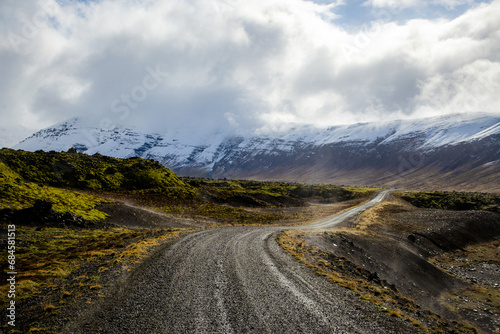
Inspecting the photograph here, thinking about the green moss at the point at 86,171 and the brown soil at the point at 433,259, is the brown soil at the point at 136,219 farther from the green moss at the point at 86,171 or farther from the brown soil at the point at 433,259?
the brown soil at the point at 433,259

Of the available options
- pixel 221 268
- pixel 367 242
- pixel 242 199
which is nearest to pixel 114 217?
pixel 221 268

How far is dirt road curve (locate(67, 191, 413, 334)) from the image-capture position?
25.1ft

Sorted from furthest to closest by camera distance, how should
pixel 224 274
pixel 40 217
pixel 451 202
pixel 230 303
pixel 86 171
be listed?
pixel 451 202 < pixel 86 171 < pixel 40 217 < pixel 224 274 < pixel 230 303

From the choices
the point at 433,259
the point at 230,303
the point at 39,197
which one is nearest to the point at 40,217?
the point at 39,197

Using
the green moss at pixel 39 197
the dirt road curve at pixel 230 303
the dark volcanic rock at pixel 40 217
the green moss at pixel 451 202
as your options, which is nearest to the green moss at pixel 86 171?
the green moss at pixel 39 197

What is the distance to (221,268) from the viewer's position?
12992 millimetres

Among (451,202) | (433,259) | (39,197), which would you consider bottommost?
(451,202)

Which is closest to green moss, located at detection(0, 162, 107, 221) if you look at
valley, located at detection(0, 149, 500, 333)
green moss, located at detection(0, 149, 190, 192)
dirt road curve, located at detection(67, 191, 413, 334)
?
valley, located at detection(0, 149, 500, 333)

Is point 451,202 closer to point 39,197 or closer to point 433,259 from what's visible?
point 433,259

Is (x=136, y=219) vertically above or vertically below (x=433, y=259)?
above

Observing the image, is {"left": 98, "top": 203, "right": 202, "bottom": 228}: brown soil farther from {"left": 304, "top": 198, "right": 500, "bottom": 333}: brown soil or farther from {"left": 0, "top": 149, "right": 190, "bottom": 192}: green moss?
{"left": 304, "top": 198, "right": 500, "bottom": 333}: brown soil

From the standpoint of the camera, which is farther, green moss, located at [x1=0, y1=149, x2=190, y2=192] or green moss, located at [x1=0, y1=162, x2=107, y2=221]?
green moss, located at [x1=0, y1=149, x2=190, y2=192]

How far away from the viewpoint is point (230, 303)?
9109mm

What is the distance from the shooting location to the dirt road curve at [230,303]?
7648 millimetres
